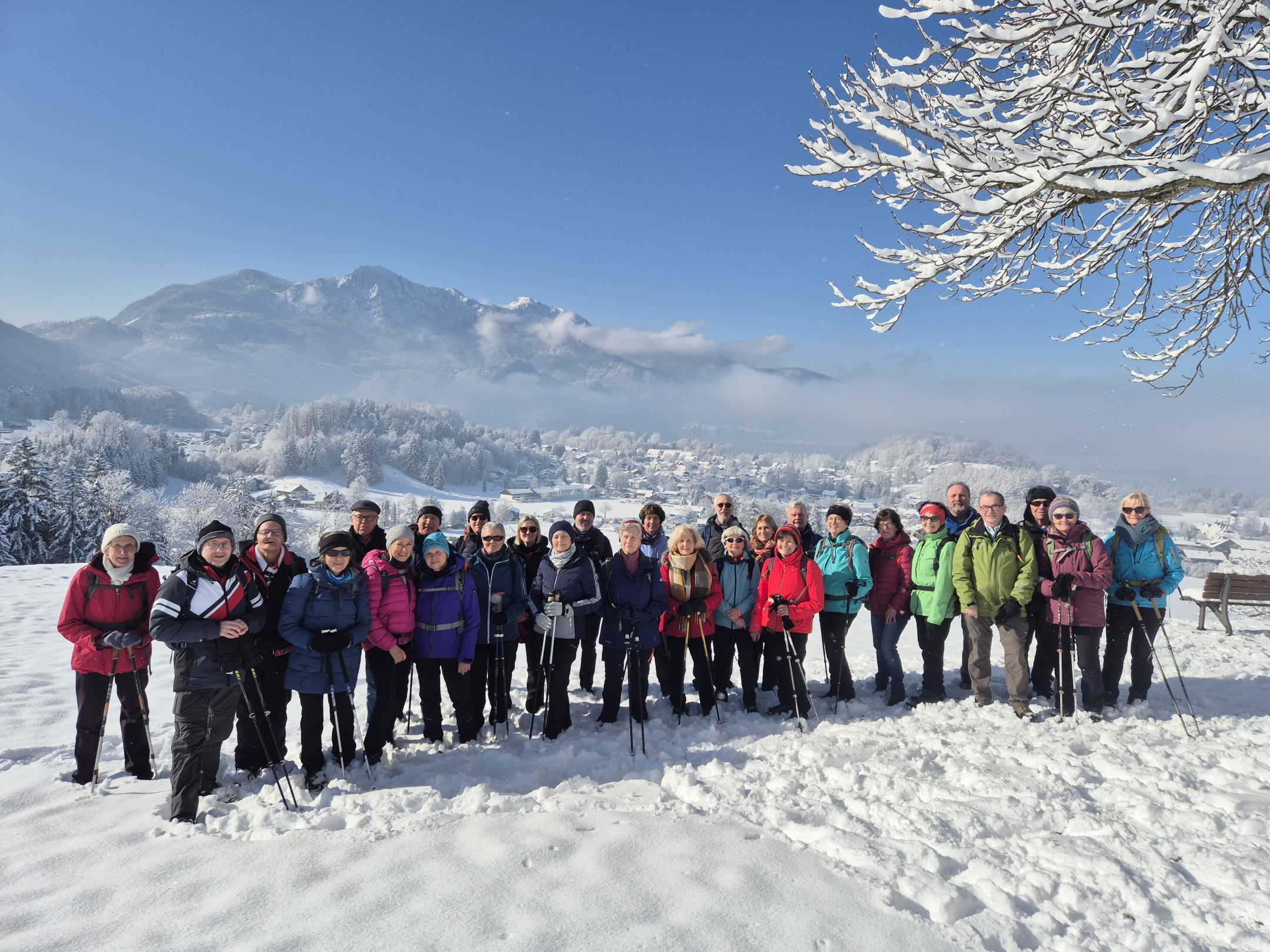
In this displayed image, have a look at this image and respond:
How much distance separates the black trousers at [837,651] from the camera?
6.55m

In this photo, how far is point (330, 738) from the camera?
5.73 meters

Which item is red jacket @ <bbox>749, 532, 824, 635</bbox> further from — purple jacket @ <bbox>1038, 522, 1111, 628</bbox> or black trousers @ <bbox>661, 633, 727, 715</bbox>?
purple jacket @ <bbox>1038, 522, 1111, 628</bbox>

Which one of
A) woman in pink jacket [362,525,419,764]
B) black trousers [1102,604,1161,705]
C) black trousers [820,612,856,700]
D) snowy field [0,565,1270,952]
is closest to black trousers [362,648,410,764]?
woman in pink jacket [362,525,419,764]

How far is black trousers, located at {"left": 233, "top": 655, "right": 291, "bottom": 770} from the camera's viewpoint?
490 cm

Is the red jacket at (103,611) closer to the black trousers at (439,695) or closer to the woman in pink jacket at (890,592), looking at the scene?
the black trousers at (439,695)

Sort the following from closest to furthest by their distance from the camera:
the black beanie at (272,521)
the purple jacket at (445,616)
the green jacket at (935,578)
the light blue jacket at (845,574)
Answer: the black beanie at (272,521) < the purple jacket at (445,616) < the green jacket at (935,578) < the light blue jacket at (845,574)

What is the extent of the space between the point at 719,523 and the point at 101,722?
20.4 feet

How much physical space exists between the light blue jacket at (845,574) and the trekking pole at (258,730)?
521 centimetres

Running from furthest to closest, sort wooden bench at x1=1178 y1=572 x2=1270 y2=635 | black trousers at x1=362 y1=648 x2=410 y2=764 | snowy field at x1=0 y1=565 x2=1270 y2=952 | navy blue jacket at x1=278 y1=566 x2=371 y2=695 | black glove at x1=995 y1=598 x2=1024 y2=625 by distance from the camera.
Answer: wooden bench at x1=1178 y1=572 x2=1270 y2=635, black glove at x1=995 y1=598 x2=1024 y2=625, black trousers at x1=362 y1=648 x2=410 y2=764, navy blue jacket at x1=278 y1=566 x2=371 y2=695, snowy field at x1=0 y1=565 x2=1270 y2=952

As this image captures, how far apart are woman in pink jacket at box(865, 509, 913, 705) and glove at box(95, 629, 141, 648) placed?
6753 millimetres

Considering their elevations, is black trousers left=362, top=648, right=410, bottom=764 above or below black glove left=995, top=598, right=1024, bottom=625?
below

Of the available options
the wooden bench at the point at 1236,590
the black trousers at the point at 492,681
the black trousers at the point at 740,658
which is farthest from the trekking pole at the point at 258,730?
the wooden bench at the point at 1236,590

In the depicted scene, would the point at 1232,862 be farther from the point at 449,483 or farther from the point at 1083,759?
the point at 449,483

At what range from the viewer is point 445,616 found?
5.43m
